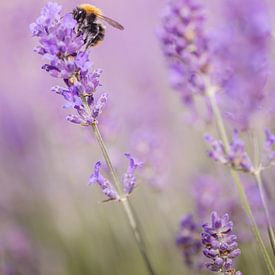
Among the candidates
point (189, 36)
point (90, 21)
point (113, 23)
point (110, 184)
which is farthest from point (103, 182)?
point (90, 21)

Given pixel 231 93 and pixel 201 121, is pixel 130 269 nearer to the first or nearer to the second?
pixel 201 121

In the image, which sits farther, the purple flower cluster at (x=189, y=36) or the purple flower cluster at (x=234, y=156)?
the purple flower cluster at (x=189, y=36)

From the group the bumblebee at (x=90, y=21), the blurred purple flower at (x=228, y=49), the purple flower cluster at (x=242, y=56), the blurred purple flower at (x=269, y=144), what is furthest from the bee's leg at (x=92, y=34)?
the blurred purple flower at (x=269, y=144)

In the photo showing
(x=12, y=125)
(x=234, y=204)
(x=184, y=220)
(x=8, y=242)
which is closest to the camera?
(x=184, y=220)

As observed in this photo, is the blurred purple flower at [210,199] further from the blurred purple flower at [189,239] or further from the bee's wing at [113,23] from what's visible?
the bee's wing at [113,23]

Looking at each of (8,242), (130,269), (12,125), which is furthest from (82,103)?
(12,125)
